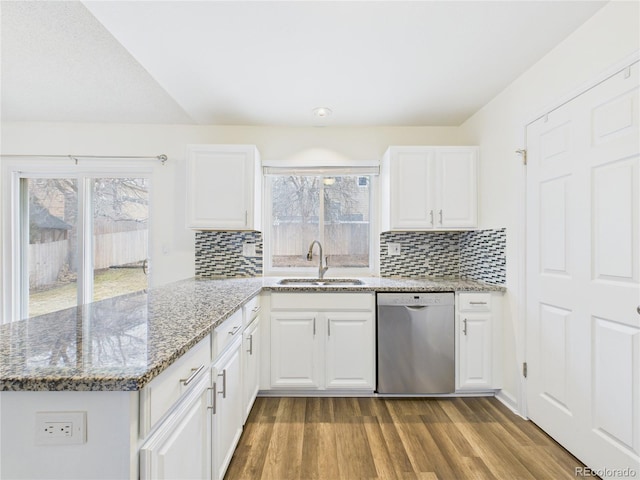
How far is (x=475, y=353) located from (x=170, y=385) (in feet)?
7.32

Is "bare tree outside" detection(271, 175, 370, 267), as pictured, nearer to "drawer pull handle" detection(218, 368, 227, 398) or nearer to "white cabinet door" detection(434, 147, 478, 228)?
"white cabinet door" detection(434, 147, 478, 228)

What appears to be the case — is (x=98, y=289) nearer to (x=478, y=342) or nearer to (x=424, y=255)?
(x=424, y=255)

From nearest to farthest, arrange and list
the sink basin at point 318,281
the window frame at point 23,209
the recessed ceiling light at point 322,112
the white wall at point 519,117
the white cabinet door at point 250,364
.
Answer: the white wall at point 519,117 < the white cabinet door at point 250,364 < the recessed ceiling light at point 322,112 < the sink basin at point 318,281 < the window frame at point 23,209

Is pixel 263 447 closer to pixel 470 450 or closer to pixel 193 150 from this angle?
pixel 470 450

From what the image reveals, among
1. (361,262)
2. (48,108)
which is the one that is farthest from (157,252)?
(361,262)

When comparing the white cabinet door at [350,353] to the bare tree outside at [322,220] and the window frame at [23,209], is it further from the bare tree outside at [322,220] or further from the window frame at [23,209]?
the window frame at [23,209]

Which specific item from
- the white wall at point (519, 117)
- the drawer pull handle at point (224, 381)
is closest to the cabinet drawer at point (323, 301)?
the drawer pull handle at point (224, 381)

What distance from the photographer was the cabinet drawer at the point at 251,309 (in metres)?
1.98

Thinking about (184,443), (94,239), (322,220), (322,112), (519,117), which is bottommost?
(184,443)

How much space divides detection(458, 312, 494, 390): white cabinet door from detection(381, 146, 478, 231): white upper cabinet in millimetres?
823

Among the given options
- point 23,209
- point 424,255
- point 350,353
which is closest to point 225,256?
point 350,353

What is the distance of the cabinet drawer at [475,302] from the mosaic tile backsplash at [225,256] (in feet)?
5.95

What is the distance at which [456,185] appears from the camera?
8.87ft

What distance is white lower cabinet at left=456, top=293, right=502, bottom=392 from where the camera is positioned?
2396mm
